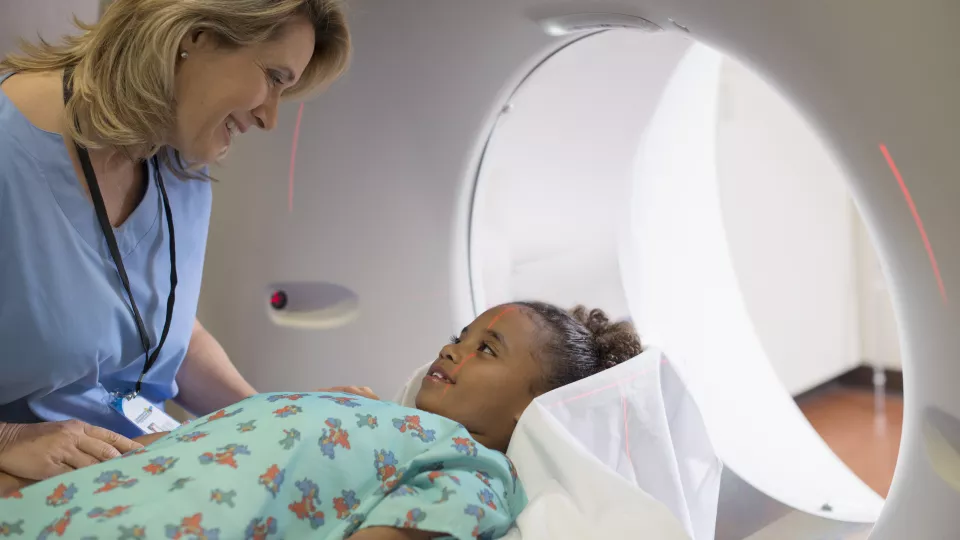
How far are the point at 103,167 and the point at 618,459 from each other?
872mm

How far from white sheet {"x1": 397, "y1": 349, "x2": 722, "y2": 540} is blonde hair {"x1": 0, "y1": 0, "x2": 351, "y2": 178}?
1.89 feet

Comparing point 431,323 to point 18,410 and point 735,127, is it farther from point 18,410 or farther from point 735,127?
→ point 735,127

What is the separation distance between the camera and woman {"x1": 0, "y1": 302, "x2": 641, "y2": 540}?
94cm

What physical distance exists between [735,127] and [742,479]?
1.74 metres

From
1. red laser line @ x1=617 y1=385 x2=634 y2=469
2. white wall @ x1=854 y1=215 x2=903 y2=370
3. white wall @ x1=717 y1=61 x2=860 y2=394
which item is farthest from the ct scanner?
white wall @ x1=854 y1=215 x2=903 y2=370

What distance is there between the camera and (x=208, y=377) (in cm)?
153

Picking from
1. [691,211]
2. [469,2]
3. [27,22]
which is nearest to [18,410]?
[27,22]

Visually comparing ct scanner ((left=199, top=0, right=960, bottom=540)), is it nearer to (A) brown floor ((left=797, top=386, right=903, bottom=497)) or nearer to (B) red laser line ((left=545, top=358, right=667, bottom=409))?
(B) red laser line ((left=545, top=358, right=667, bottom=409))

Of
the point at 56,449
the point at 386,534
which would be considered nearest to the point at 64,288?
the point at 56,449

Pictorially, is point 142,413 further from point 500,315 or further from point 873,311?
point 873,311

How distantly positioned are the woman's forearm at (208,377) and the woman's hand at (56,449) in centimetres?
39

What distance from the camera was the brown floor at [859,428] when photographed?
2.52 m

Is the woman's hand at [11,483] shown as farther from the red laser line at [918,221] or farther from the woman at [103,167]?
the red laser line at [918,221]

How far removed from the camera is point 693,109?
197 centimetres
